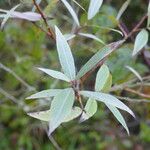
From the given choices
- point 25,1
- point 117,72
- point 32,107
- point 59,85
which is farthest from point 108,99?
point 59,85

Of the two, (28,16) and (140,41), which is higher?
(28,16)

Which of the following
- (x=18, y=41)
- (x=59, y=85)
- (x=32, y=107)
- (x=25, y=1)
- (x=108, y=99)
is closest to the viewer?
(x=108, y=99)

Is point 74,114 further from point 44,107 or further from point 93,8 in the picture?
point 44,107

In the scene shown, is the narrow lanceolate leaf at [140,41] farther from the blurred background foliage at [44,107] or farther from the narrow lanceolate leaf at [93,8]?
the blurred background foliage at [44,107]

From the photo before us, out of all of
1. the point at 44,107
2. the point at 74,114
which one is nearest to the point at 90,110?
the point at 74,114

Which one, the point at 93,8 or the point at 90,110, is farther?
the point at 93,8

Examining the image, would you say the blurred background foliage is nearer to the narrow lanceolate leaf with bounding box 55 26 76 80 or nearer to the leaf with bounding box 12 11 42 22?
the leaf with bounding box 12 11 42 22

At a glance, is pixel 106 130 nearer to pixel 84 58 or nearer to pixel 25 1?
pixel 84 58

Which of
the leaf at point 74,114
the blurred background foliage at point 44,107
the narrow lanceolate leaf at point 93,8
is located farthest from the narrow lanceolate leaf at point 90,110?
the blurred background foliage at point 44,107
